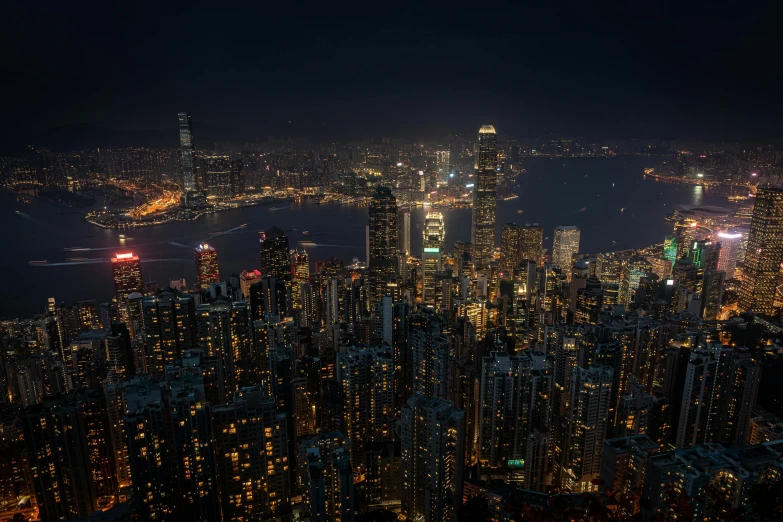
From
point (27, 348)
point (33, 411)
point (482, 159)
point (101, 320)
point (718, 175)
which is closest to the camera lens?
point (33, 411)

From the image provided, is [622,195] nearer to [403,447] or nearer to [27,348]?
[403,447]

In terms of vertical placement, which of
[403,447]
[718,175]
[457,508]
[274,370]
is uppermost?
[718,175]

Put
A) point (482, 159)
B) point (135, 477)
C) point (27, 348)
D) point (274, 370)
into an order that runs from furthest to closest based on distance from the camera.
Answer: point (482, 159)
point (27, 348)
point (274, 370)
point (135, 477)

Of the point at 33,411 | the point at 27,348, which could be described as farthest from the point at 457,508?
the point at 27,348

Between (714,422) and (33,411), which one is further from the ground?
(33,411)

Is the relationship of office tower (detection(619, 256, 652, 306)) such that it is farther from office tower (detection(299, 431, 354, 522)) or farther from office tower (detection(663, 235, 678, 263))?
office tower (detection(299, 431, 354, 522))

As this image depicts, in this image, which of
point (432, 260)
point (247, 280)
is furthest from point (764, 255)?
point (247, 280)

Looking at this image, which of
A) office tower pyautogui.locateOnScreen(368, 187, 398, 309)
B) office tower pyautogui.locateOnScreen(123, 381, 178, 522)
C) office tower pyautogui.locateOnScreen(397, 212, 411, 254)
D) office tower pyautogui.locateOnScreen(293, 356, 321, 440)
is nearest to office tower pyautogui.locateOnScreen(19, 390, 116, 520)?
office tower pyautogui.locateOnScreen(123, 381, 178, 522)

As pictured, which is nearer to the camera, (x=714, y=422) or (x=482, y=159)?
(x=714, y=422)
